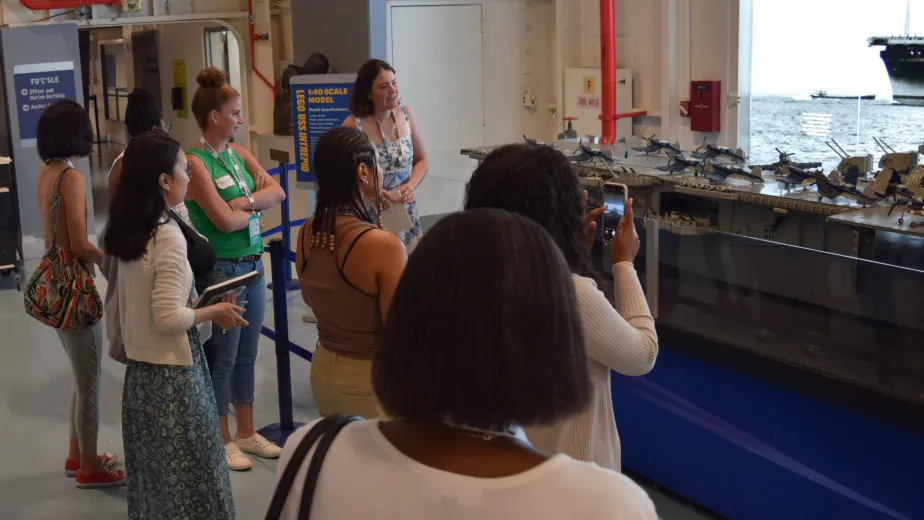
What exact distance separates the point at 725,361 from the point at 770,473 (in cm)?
44

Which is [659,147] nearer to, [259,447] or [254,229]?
[254,229]

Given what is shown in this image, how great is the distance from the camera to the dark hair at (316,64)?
6.24m

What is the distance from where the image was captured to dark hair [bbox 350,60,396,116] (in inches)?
172

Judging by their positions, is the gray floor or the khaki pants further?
the gray floor

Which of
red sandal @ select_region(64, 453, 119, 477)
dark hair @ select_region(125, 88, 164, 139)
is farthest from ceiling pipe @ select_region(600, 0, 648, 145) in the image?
red sandal @ select_region(64, 453, 119, 477)

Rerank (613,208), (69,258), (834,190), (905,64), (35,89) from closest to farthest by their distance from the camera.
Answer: (613,208)
(69,258)
(834,190)
(905,64)
(35,89)

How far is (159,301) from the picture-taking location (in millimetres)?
2889

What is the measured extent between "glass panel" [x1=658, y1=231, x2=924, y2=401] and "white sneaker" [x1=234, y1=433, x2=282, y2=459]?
1723 millimetres

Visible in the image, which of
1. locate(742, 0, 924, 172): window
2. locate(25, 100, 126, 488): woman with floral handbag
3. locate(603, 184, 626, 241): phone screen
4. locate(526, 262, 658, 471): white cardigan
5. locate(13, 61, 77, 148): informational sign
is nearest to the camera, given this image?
locate(526, 262, 658, 471): white cardigan

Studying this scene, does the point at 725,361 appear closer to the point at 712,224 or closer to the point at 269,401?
the point at 712,224

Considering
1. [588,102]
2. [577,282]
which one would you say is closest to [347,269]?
[577,282]

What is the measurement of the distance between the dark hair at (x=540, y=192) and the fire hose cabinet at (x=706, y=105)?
5.18 metres

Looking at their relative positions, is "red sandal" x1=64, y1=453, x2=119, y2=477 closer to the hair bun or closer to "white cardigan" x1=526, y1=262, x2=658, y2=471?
the hair bun

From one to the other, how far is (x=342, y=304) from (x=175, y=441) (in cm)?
83
